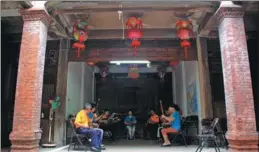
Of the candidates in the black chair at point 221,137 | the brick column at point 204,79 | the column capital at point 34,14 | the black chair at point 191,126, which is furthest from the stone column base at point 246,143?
the column capital at point 34,14

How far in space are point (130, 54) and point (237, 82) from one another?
3361 mm

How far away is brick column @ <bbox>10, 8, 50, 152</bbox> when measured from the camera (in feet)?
15.8

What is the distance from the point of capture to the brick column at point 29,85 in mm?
4809

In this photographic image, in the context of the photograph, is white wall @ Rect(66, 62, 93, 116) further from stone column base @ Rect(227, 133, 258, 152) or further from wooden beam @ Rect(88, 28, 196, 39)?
stone column base @ Rect(227, 133, 258, 152)

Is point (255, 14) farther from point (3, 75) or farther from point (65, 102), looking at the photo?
point (3, 75)

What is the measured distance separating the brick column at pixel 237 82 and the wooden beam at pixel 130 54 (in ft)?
6.91

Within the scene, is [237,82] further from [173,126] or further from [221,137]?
[173,126]

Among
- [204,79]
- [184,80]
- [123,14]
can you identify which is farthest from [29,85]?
[184,80]

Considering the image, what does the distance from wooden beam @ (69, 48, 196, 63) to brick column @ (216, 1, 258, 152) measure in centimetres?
211

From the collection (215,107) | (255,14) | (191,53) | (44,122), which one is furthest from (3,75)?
(255,14)

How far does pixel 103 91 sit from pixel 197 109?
20.1 feet

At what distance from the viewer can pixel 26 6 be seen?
532cm

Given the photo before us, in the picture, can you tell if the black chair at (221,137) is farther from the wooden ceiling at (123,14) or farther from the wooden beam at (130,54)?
the wooden ceiling at (123,14)

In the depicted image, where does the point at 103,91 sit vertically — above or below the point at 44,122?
above
